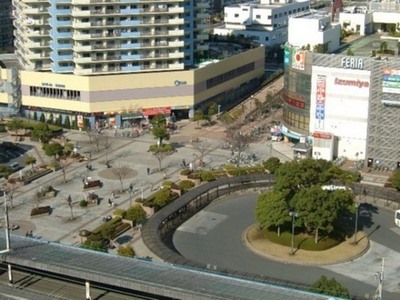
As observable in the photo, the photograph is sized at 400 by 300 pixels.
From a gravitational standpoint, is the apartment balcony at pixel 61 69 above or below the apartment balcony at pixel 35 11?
below

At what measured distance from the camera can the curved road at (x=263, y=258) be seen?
40406mm

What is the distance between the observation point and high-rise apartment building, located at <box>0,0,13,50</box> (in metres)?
111

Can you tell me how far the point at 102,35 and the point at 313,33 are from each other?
22.7m

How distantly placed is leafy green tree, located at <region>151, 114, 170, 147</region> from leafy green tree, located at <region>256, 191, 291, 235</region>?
22.9m

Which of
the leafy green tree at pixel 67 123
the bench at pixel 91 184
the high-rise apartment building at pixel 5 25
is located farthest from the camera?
the high-rise apartment building at pixel 5 25

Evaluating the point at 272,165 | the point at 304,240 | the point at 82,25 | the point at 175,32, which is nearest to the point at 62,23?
the point at 82,25

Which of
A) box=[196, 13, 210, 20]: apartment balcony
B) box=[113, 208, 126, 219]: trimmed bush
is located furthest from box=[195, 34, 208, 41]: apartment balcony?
box=[113, 208, 126, 219]: trimmed bush

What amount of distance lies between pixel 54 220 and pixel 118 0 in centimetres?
3211

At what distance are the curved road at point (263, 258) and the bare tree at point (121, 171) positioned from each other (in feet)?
30.7

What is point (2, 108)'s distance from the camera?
7906 cm

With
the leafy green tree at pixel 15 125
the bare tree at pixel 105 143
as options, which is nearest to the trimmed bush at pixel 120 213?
the bare tree at pixel 105 143

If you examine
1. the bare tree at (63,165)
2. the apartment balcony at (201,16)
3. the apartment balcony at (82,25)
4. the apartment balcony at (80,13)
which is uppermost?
the apartment balcony at (80,13)

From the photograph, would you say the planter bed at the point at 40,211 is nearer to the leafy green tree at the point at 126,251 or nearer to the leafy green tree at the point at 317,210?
the leafy green tree at the point at 126,251

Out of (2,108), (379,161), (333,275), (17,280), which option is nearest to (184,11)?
(2,108)
